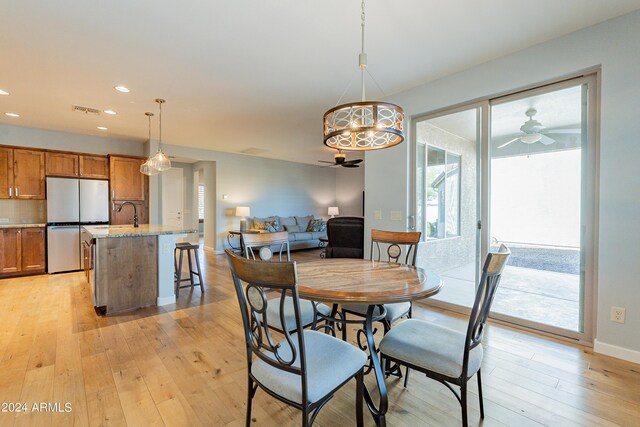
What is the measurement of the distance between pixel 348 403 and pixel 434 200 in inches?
105

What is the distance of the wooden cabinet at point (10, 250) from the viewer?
15.3 ft

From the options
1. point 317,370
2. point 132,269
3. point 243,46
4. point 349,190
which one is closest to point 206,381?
point 317,370

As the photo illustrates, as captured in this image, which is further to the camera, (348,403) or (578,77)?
(578,77)


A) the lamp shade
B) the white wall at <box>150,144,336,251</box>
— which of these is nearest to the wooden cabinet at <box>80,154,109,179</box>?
the white wall at <box>150,144,336,251</box>

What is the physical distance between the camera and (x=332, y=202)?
1009 cm

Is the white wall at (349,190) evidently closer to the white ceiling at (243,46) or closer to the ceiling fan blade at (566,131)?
the white ceiling at (243,46)

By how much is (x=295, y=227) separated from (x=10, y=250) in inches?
222

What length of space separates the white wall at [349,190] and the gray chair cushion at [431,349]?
7.73 m

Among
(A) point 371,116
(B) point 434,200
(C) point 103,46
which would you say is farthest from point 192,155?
(A) point 371,116

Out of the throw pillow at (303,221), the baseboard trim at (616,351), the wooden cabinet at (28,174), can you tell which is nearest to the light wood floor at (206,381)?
the baseboard trim at (616,351)

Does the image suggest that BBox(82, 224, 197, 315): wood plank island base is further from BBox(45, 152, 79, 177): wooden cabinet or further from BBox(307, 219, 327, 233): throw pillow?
BBox(307, 219, 327, 233): throw pillow

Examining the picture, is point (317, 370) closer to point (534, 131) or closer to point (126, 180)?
point (534, 131)

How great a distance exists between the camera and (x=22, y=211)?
5.19 m

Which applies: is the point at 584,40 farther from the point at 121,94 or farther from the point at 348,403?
the point at 121,94
